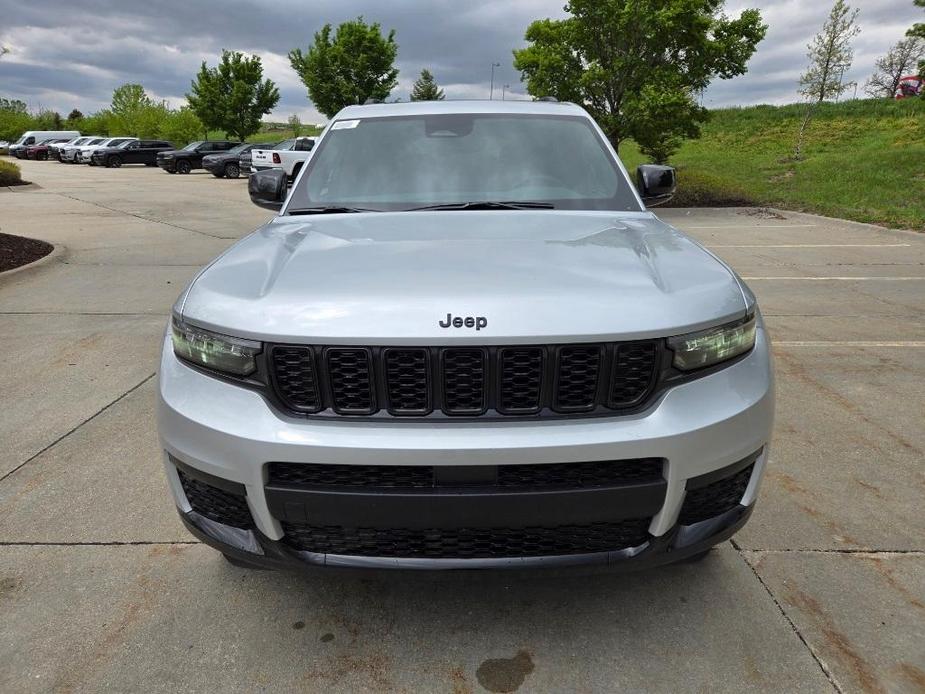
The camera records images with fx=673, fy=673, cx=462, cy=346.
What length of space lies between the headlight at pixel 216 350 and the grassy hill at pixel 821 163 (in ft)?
Result: 47.1

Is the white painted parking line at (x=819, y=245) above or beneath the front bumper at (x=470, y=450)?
beneath

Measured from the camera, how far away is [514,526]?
183 cm

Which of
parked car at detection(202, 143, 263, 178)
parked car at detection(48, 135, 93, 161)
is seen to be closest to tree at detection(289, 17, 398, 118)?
parked car at detection(202, 143, 263, 178)

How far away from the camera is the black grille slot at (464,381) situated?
1846mm

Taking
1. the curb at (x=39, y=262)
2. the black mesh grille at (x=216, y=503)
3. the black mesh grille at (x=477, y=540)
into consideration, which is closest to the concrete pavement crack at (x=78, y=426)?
the black mesh grille at (x=216, y=503)

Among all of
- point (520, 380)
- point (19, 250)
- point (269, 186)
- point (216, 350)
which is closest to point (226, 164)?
point (19, 250)

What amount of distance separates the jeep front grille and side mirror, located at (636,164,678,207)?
206 centimetres

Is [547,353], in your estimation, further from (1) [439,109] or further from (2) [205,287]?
(1) [439,109]

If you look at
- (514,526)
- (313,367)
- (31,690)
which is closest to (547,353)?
(514,526)

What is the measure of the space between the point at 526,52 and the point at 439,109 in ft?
48.3

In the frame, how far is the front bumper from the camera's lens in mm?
1801

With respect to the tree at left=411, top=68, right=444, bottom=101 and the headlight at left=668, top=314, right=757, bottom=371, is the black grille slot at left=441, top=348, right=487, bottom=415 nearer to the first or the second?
the headlight at left=668, top=314, right=757, bottom=371

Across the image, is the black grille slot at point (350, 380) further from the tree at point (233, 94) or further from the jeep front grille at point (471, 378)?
the tree at point (233, 94)

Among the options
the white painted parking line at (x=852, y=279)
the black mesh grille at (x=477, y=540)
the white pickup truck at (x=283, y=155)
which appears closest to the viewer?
the black mesh grille at (x=477, y=540)
